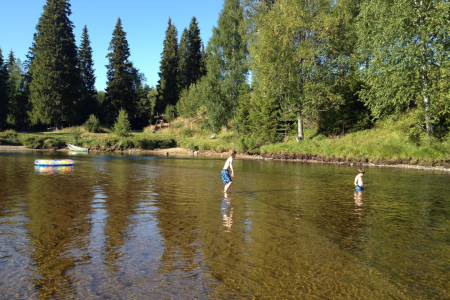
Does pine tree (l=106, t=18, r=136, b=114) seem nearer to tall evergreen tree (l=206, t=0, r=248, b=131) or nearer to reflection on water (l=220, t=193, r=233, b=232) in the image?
tall evergreen tree (l=206, t=0, r=248, b=131)

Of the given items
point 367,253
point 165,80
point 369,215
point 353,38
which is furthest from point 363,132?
point 165,80

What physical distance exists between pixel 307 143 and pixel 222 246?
3376 centimetres

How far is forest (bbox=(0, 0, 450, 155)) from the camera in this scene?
28294 millimetres

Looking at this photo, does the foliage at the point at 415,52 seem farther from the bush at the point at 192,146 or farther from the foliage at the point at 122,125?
the foliage at the point at 122,125

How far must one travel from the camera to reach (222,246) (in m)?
8.25

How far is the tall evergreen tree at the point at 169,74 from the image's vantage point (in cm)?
8738

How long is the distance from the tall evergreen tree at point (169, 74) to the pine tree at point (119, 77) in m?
8.12

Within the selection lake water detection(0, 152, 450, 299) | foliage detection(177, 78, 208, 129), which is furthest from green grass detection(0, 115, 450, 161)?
lake water detection(0, 152, 450, 299)

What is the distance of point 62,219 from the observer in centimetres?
1066

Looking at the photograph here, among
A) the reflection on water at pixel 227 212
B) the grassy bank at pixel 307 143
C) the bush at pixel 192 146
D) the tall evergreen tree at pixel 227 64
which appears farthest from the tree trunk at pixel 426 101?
the bush at pixel 192 146

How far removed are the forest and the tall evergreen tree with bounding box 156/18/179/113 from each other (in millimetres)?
310

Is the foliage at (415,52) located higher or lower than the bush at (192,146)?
higher

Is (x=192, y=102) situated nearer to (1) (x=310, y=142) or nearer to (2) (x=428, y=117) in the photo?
(1) (x=310, y=142)

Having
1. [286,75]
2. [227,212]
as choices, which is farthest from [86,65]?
[227,212]
